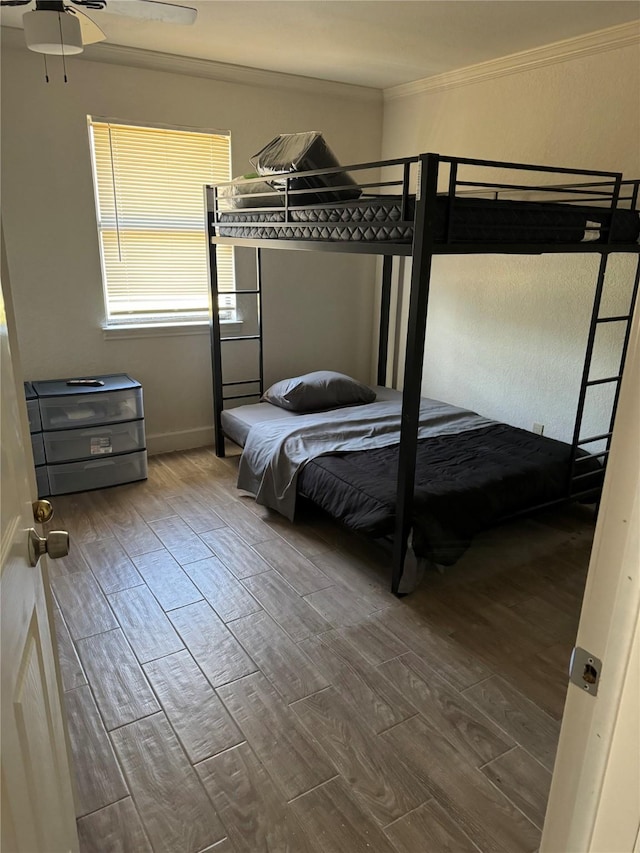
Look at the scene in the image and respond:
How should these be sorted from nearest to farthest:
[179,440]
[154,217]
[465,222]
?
[465,222], [154,217], [179,440]

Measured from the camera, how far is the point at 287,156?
9.55 feet

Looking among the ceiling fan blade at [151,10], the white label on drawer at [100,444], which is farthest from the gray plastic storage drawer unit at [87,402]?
the ceiling fan blade at [151,10]

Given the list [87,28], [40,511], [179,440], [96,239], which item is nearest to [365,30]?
[87,28]

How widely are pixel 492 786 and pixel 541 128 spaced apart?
342 cm

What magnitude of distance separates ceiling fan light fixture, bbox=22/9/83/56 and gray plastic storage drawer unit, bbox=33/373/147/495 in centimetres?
190

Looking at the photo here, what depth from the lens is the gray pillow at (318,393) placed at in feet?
13.5

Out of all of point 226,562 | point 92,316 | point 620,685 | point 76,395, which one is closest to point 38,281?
point 92,316

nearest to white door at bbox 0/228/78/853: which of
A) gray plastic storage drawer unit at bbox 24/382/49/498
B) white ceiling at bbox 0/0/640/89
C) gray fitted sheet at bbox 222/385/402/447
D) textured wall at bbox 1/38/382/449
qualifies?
gray plastic storage drawer unit at bbox 24/382/49/498

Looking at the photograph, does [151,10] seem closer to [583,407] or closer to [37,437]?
[37,437]

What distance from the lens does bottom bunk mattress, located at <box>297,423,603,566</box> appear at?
9.05 feet

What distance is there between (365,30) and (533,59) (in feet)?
3.42

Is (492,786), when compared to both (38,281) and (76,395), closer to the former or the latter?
(76,395)

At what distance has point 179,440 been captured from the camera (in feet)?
14.6

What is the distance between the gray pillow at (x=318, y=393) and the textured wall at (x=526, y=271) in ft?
2.31
